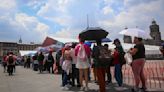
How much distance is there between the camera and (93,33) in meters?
9.87

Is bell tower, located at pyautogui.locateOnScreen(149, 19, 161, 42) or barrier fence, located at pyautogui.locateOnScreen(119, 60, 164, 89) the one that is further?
bell tower, located at pyautogui.locateOnScreen(149, 19, 161, 42)

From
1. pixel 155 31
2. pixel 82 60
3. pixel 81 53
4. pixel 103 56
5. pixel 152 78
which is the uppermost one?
pixel 155 31

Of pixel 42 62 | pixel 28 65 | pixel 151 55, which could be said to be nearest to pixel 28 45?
pixel 151 55

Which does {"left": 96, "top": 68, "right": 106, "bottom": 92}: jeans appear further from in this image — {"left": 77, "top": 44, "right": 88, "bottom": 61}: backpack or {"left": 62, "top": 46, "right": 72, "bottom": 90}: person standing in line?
{"left": 62, "top": 46, "right": 72, "bottom": 90}: person standing in line

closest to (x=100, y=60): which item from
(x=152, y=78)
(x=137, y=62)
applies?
(x=137, y=62)

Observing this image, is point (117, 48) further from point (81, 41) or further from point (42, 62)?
point (42, 62)

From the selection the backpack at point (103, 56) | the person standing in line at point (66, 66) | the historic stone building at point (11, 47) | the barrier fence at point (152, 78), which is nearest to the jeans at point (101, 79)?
the backpack at point (103, 56)

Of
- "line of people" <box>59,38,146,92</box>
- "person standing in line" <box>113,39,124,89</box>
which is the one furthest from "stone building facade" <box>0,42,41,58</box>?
"person standing in line" <box>113,39,124,89</box>

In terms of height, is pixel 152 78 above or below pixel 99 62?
below

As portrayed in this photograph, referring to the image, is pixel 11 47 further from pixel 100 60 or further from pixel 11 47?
pixel 100 60

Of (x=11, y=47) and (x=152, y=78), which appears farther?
(x=11, y=47)

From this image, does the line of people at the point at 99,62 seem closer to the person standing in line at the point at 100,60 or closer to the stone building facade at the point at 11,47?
the person standing in line at the point at 100,60

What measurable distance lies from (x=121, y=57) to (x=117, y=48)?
37 cm

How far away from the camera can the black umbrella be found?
9.77 metres
